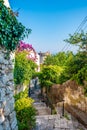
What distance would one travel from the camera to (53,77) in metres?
16.0

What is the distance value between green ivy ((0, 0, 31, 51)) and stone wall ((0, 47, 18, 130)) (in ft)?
0.77

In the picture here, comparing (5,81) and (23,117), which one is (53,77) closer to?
(23,117)

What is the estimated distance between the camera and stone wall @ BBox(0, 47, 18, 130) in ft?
A: 14.7

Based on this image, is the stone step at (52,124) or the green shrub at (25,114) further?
the stone step at (52,124)

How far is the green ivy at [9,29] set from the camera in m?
4.39

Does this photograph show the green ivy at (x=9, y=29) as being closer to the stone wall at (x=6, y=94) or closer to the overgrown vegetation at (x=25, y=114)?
the stone wall at (x=6, y=94)

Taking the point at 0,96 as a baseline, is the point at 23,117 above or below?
below

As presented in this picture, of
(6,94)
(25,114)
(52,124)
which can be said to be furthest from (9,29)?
(52,124)

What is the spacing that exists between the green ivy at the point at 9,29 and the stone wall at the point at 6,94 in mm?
234

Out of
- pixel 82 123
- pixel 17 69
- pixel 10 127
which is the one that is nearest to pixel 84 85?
pixel 82 123

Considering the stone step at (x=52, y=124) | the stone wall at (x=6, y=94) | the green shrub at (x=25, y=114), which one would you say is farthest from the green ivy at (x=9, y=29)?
the stone step at (x=52, y=124)

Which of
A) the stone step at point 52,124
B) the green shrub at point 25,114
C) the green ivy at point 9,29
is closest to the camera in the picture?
the green ivy at point 9,29

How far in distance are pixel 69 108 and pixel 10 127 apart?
6558 mm

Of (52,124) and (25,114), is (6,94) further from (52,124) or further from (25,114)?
(52,124)
